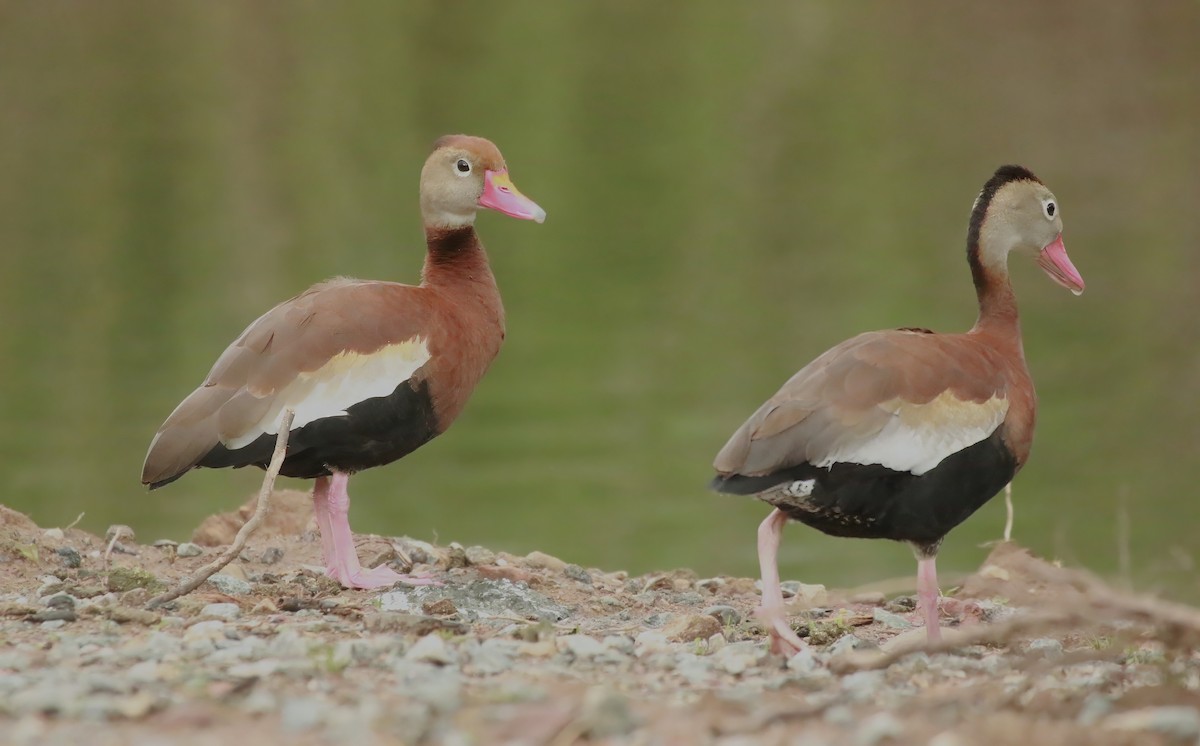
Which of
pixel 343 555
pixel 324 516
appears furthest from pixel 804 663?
pixel 324 516

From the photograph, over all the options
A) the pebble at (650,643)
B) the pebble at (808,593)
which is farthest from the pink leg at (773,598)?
the pebble at (808,593)

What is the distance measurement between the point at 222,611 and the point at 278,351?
1.63 metres

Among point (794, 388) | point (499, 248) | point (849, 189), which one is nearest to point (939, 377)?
point (794, 388)

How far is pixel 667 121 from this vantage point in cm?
3725

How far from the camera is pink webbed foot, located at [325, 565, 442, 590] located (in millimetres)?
8578

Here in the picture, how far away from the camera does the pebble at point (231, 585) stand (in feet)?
26.8

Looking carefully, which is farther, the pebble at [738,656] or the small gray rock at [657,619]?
the small gray rock at [657,619]

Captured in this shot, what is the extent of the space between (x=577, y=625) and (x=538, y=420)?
1232 cm

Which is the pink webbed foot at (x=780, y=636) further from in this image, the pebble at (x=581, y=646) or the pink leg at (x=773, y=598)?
the pebble at (x=581, y=646)

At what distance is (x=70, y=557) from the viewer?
28.7ft

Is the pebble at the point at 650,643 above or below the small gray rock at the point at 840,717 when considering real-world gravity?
above

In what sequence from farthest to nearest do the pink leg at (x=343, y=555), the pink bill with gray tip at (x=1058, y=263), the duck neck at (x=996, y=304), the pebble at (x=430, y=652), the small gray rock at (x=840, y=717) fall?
1. the pink bill with gray tip at (x=1058, y=263)
2. the duck neck at (x=996, y=304)
3. the pink leg at (x=343, y=555)
4. the pebble at (x=430, y=652)
5. the small gray rock at (x=840, y=717)

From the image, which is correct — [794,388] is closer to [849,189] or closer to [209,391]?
[209,391]

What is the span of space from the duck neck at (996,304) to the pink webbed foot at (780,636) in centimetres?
213
